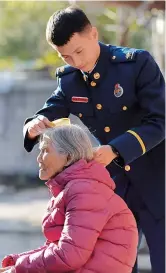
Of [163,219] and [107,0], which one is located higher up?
[107,0]

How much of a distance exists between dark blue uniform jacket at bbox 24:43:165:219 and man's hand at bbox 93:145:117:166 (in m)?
0.07

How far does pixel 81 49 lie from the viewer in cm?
368

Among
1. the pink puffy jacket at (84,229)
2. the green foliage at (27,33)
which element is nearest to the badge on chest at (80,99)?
A: the pink puffy jacket at (84,229)

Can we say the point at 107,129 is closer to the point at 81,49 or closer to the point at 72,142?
the point at 81,49

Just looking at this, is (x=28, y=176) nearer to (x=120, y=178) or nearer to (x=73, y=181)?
(x=120, y=178)

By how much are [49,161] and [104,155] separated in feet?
0.92

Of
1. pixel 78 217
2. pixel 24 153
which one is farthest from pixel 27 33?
pixel 78 217

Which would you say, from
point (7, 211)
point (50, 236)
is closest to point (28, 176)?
point (7, 211)

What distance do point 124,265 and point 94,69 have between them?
99cm

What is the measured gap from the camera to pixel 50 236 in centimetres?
330

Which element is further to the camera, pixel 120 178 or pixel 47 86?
pixel 47 86

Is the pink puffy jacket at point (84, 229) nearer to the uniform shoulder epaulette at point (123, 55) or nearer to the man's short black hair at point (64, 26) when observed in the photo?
the man's short black hair at point (64, 26)

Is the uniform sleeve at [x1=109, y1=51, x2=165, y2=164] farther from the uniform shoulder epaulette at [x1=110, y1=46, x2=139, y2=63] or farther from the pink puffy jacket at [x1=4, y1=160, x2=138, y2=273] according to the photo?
the pink puffy jacket at [x1=4, y1=160, x2=138, y2=273]

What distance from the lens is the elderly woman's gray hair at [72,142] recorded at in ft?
10.9
